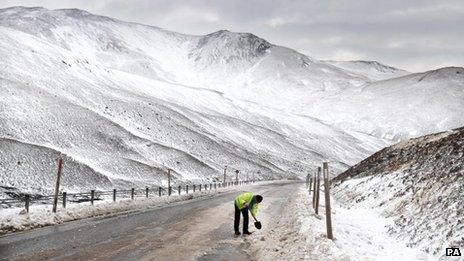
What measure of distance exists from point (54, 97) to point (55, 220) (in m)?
69.6

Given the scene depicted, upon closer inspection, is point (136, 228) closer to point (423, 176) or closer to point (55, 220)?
point (55, 220)

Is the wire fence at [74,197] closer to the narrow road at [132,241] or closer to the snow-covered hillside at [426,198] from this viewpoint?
the narrow road at [132,241]

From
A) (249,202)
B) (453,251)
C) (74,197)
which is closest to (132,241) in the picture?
(249,202)

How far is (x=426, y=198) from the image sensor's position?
52.8 feet

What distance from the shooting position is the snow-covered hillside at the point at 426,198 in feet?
41.7

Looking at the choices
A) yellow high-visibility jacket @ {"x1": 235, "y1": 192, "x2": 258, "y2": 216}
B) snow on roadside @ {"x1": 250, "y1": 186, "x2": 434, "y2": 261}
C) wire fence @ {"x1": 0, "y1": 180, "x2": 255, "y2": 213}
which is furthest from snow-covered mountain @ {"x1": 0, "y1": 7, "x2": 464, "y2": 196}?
snow on roadside @ {"x1": 250, "y1": 186, "x2": 434, "y2": 261}

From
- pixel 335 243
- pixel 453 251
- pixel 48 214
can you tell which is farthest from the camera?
pixel 48 214

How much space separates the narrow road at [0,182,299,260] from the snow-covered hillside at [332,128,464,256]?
16.2ft

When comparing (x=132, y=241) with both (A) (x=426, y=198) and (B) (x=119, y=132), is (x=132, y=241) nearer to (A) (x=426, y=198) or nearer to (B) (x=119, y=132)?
(A) (x=426, y=198)

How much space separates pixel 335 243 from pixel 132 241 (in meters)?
6.57

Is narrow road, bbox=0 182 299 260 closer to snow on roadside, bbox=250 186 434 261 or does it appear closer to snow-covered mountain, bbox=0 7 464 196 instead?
snow on roadside, bbox=250 186 434 261

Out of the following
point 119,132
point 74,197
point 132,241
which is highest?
point 119,132

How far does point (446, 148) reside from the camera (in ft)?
65.7

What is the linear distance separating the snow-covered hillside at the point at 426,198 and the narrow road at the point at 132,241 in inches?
194
